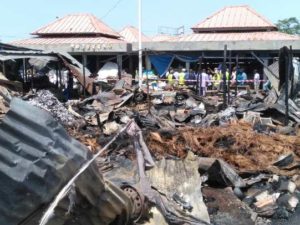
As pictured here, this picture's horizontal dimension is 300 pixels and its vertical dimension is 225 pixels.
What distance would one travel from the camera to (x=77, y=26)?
4200 cm

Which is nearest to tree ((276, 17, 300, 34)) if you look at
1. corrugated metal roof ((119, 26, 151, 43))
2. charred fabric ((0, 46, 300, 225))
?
corrugated metal roof ((119, 26, 151, 43))

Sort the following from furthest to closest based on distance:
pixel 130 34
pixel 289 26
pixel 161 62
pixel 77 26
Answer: pixel 289 26 → pixel 130 34 → pixel 77 26 → pixel 161 62

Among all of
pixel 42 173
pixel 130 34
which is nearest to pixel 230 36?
pixel 130 34

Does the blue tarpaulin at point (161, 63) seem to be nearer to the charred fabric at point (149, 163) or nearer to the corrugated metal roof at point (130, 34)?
the charred fabric at point (149, 163)

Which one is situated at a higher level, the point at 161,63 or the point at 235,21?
the point at 235,21

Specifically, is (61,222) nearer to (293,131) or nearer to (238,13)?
(293,131)

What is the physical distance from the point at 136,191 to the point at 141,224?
335 millimetres

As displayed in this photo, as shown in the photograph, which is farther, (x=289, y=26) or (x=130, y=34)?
(x=289, y=26)

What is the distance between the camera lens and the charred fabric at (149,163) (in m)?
2.90

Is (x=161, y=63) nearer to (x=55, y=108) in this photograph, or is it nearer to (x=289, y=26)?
(x=55, y=108)

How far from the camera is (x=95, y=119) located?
45.4ft

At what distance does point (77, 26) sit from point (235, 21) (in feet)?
42.4

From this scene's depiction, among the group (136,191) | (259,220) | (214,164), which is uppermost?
(136,191)

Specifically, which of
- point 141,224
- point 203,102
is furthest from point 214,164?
point 203,102
